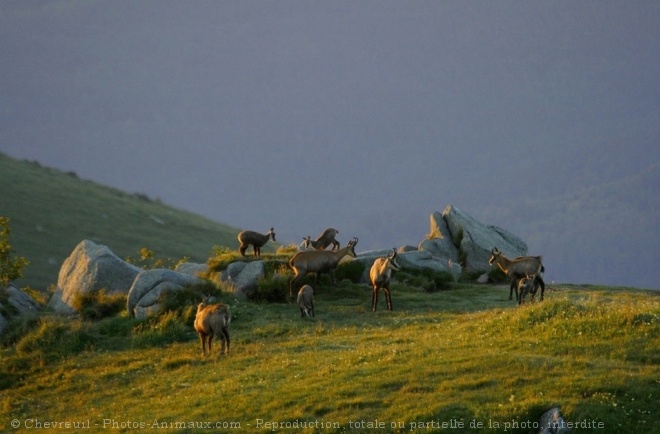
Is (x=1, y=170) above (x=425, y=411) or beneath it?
above

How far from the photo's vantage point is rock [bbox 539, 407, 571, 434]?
17.2 metres

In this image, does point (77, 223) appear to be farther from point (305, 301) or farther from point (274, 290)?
point (305, 301)

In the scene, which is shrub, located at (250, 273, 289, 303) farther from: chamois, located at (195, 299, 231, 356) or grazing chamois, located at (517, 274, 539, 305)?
chamois, located at (195, 299, 231, 356)

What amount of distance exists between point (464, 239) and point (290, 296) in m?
11.8

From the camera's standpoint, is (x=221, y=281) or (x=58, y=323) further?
(x=221, y=281)

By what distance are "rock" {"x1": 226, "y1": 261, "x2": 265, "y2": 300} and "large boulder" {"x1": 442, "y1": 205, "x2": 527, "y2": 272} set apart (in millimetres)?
10391

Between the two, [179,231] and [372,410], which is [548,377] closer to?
[372,410]

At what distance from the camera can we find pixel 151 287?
106ft

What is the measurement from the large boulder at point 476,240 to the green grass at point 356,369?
10.3m

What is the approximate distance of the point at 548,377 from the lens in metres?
19.2

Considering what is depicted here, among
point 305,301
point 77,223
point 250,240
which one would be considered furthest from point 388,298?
point 77,223

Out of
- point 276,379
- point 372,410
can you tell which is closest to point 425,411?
point 372,410

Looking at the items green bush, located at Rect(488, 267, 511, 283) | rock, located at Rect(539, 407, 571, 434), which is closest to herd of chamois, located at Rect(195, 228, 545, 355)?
green bush, located at Rect(488, 267, 511, 283)

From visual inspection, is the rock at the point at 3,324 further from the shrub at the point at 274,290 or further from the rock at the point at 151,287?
the shrub at the point at 274,290
